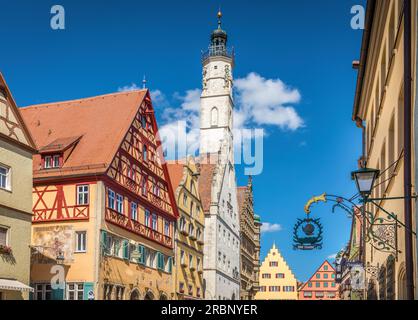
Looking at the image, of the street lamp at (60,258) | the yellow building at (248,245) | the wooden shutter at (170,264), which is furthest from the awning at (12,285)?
the yellow building at (248,245)

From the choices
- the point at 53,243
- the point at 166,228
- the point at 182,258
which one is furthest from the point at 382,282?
the point at 182,258

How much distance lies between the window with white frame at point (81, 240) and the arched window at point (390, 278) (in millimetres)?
17609

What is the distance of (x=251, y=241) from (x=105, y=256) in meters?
45.3

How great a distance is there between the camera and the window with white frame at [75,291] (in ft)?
90.7

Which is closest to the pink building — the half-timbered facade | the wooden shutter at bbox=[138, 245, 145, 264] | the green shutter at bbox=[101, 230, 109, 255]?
the half-timbered facade

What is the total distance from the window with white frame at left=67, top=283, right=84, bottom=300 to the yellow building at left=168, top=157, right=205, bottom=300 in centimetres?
1149

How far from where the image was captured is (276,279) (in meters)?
92.3

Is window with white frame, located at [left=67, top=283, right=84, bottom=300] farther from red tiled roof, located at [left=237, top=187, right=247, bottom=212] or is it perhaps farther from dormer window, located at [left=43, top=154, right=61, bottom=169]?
red tiled roof, located at [left=237, top=187, right=247, bottom=212]

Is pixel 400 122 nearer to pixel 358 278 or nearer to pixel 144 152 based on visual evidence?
pixel 358 278

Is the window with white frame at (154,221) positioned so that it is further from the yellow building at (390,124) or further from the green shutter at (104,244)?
the yellow building at (390,124)

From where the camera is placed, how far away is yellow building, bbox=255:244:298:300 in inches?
3593

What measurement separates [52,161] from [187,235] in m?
14.3

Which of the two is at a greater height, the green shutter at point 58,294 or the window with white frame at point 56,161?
the window with white frame at point 56,161
